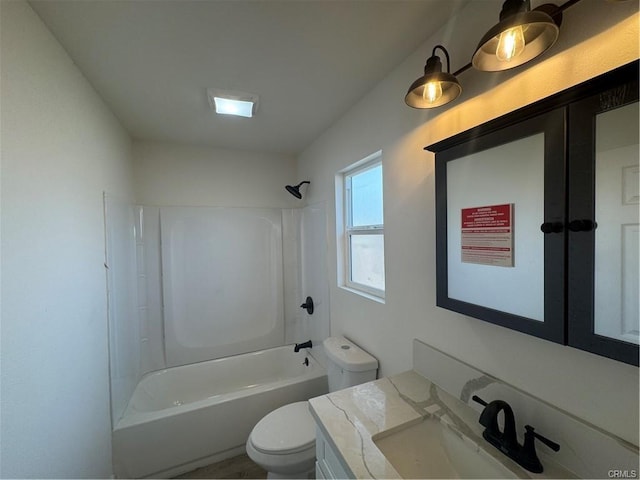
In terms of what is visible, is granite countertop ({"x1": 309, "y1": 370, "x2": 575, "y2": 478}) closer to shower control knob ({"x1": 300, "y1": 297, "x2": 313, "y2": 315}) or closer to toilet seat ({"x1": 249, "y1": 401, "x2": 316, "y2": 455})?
toilet seat ({"x1": 249, "y1": 401, "x2": 316, "y2": 455})

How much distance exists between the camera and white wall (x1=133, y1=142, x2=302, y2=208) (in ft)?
7.86

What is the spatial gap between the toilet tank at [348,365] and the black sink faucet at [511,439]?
75 centimetres

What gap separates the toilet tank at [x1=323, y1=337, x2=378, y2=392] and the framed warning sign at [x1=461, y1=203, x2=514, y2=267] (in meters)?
0.94

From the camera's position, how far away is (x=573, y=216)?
0.68 meters

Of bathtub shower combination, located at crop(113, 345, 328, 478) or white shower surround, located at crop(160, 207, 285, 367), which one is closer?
bathtub shower combination, located at crop(113, 345, 328, 478)

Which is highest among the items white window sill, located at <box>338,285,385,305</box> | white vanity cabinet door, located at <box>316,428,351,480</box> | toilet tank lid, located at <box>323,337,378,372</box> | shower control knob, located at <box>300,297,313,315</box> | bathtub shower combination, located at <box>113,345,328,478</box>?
white window sill, located at <box>338,285,385,305</box>

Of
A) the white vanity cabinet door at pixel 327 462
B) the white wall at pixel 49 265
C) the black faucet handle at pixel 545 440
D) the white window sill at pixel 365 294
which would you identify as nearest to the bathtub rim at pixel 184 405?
the white wall at pixel 49 265

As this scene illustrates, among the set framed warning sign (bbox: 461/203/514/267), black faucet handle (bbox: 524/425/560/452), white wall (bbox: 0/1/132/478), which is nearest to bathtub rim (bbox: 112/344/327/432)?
white wall (bbox: 0/1/132/478)

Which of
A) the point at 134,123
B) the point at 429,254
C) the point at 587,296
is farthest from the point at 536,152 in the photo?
the point at 134,123

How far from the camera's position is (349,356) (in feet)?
5.40

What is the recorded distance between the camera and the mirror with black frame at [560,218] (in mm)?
609

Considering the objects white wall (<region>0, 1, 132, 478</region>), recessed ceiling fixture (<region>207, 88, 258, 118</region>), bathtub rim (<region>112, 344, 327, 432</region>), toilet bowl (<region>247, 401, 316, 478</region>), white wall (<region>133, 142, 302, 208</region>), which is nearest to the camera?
white wall (<region>0, 1, 132, 478</region>)

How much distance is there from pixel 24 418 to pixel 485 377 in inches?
65.5

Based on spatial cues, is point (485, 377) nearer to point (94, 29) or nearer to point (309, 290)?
point (309, 290)
